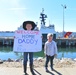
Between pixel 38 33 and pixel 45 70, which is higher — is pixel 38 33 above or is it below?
above

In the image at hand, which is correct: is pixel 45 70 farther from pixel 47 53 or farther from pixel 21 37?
pixel 21 37

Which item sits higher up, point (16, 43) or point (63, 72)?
point (16, 43)

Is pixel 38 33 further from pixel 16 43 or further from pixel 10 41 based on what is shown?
pixel 10 41

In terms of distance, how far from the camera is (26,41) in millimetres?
7434

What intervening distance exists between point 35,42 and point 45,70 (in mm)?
977

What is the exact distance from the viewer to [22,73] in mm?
7301

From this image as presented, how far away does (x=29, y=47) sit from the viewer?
24.0ft

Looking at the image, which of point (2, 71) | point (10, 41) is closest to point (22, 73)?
point (2, 71)

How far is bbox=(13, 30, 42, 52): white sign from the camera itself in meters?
7.33

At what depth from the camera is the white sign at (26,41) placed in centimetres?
733

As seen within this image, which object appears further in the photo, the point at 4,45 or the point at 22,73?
the point at 4,45

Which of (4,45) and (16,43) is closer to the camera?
(16,43)

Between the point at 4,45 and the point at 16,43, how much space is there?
144 ft

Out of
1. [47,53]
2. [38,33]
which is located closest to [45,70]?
[47,53]
